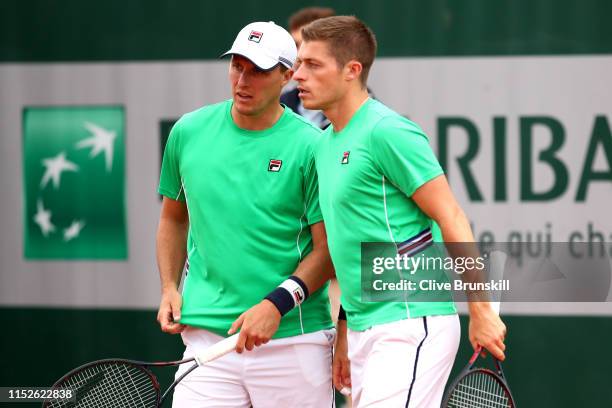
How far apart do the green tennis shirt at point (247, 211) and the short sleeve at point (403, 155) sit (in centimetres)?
39

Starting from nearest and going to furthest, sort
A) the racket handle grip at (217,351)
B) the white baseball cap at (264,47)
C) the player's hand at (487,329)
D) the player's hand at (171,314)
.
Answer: the player's hand at (487,329) → the racket handle grip at (217,351) → the white baseball cap at (264,47) → the player's hand at (171,314)

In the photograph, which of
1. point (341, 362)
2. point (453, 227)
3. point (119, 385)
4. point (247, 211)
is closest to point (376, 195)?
point (453, 227)

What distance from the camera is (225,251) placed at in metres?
3.54

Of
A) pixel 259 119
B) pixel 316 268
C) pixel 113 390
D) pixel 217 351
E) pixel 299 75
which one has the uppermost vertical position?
pixel 299 75

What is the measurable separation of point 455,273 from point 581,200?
252 centimetres

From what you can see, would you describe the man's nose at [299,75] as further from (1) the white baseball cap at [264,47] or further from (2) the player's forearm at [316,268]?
(2) the player's forearm at [316,268]

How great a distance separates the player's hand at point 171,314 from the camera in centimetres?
362

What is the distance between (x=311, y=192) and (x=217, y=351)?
1.95 ft

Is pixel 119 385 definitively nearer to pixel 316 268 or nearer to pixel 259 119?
pixel 316 268

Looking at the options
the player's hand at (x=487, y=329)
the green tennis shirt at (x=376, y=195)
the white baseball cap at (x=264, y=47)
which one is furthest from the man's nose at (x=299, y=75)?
the player's hand at (x=487, y=329)

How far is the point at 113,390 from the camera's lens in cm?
346

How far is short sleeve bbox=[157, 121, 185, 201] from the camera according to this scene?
12.0ft

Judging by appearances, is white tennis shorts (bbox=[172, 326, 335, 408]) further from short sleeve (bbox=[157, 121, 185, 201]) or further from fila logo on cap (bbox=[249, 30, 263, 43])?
fila logo on cap (bbox=[249, 30, 263, 43])

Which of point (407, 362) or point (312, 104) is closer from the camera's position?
point (407, 362)
